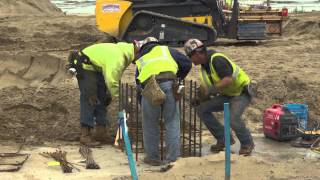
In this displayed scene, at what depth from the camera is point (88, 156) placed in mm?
6793

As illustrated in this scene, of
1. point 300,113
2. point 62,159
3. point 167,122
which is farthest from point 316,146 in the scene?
point 62,159

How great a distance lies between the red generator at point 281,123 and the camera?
24.2 ft

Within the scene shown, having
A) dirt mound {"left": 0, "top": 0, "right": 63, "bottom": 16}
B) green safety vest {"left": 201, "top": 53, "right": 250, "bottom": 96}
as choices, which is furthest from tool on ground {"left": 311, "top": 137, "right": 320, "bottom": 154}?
dirt mound {"left": 0, "top": 0, "right": 63, "bottom": 16}

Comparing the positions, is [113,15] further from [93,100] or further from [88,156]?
[88,156]

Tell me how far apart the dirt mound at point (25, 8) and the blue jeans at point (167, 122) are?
62.0ft

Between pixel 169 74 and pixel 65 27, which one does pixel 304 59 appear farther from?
pixel 65 27

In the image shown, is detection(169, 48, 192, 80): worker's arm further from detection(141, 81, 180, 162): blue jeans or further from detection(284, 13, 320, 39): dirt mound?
detection(284, 13, 320, 39): dirt mound

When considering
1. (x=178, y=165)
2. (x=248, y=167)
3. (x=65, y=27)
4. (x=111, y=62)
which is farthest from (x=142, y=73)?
(x=65, y=27)

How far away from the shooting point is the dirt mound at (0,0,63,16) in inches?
972

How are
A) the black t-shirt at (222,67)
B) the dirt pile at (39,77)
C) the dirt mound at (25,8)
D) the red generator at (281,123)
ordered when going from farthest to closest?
the dirt mound at (25,8) → the dirt pile at (39,77) → the red generator at (281,123) → the black t-shirt at (222,67)

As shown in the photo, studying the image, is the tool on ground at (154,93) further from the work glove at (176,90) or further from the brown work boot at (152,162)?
the brown work boot at (152,162)

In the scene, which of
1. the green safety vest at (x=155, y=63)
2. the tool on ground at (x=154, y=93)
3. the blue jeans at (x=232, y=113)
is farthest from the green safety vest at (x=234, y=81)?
the tool on ground at (x=154, y=93)

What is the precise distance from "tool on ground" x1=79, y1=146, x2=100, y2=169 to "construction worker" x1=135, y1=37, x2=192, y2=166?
656mm

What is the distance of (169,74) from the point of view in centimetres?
621
